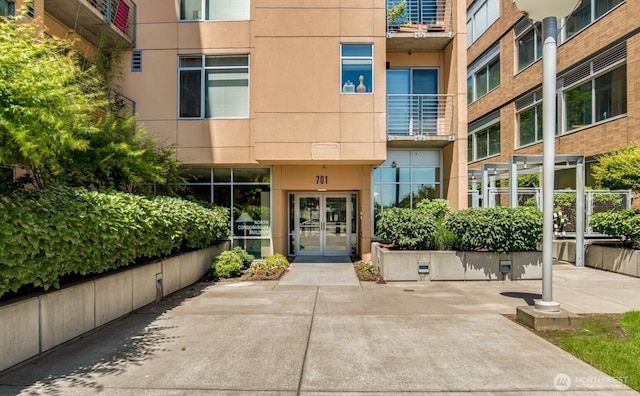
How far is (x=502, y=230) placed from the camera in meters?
9.98

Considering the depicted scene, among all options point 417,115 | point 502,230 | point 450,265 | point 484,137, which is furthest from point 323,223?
point 484,137

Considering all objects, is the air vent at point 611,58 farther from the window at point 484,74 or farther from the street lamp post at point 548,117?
the street lamp post at point 548,117

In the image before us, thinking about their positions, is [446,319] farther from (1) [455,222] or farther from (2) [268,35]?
(2) [268,35]

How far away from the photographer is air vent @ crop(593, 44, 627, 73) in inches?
586

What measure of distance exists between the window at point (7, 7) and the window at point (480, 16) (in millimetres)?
24595

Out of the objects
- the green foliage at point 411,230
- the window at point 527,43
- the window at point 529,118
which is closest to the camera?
the green foliage at point 411,230

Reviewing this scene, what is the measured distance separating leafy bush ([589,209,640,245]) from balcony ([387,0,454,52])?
7.70 m

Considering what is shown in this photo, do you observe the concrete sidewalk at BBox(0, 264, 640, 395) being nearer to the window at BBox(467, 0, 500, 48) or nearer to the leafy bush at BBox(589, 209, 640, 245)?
the leafy bush at BBox(589, 209, 640, 245)

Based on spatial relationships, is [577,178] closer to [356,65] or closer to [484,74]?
[356,65]

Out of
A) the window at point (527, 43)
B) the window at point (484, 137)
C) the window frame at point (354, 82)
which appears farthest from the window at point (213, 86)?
the window at point (484, 137)

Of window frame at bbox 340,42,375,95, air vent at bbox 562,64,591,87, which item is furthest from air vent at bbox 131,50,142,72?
air vent at bbox 562,64,591,87

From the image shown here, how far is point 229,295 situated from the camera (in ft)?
28.6

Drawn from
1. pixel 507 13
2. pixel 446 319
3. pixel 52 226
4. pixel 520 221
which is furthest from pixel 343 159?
pixel 507 13

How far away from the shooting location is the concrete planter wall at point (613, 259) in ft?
34.8
